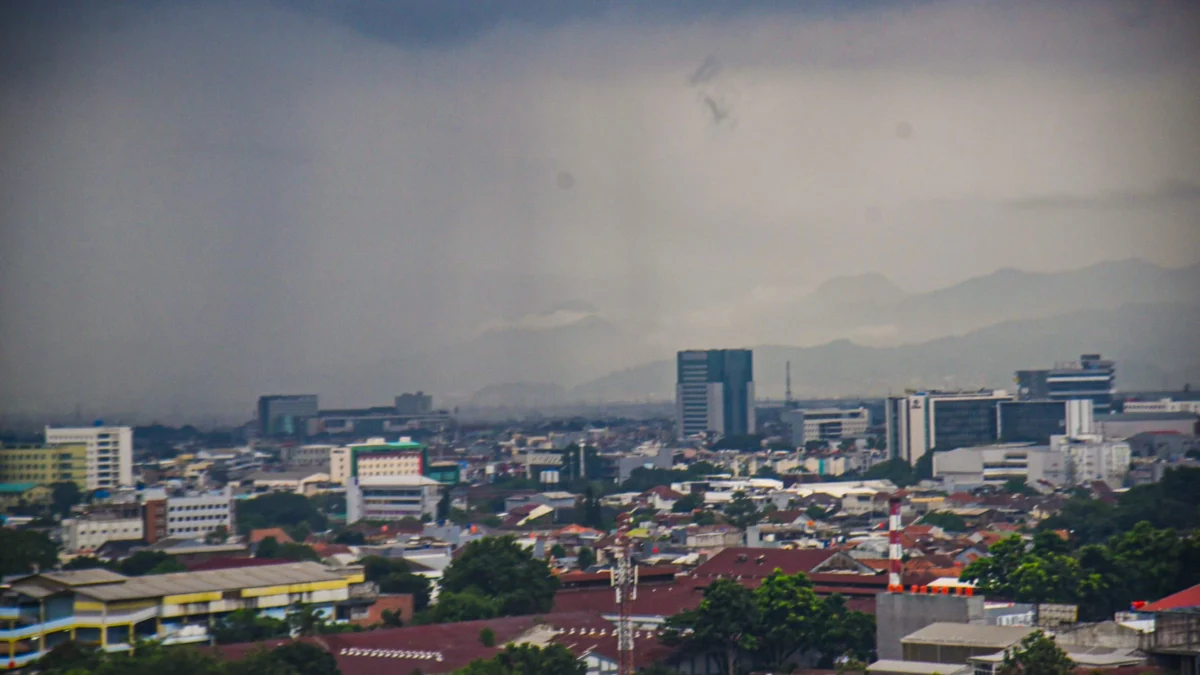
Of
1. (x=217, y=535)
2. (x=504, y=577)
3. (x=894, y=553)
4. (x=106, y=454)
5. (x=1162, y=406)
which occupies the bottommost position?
(x=217, y=535)

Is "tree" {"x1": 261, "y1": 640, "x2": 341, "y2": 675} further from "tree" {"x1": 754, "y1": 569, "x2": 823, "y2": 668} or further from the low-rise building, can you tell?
"tree" {"x1": 754, "y1": 569, "x2": 823, "y2": 668}

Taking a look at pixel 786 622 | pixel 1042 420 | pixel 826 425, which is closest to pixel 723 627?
pixel 786 622

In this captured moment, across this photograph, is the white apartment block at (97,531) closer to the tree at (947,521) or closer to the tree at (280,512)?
the tree at (280,512)

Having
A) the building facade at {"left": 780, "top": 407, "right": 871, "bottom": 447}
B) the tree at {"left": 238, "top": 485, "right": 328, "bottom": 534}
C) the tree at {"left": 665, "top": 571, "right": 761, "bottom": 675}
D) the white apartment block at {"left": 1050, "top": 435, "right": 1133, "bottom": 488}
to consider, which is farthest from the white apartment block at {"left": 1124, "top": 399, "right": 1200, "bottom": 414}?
the tree at {"left": 665, "top": 571, "right": 761, "bottom": 675}

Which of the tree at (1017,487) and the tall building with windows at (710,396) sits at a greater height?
the tall building with windows at (710,396)

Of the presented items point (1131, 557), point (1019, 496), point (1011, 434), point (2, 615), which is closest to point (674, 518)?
point (1019, 496)

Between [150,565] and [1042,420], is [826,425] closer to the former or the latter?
→ [1042,420]

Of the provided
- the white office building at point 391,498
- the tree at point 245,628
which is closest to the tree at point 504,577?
the tree at point 245,628
